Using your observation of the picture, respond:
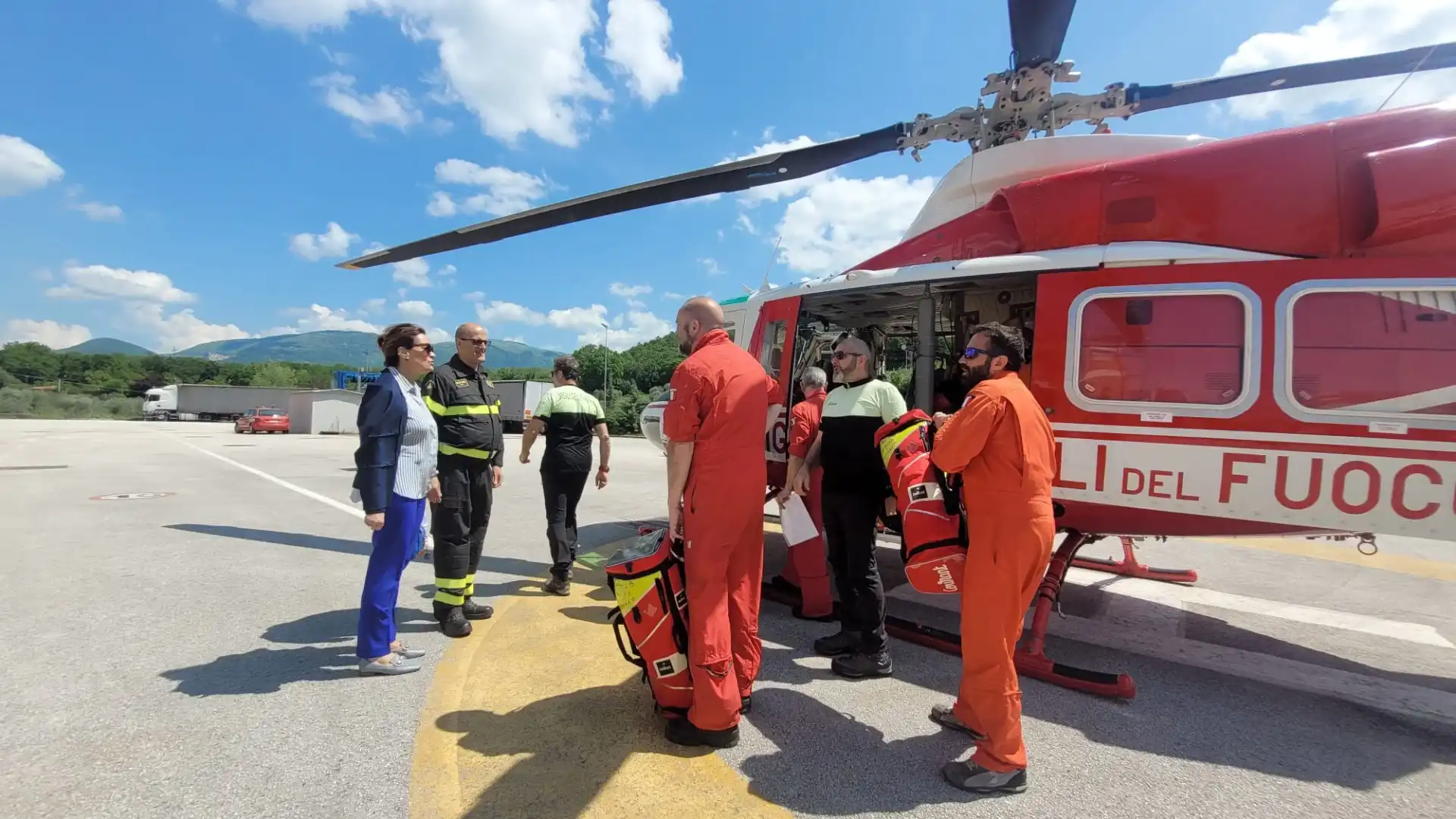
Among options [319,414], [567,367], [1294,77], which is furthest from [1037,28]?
[319,414]

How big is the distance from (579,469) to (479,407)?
109cm

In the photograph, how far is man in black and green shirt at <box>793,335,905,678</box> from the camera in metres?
3.42

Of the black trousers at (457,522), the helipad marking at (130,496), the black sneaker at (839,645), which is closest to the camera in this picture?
the black sneaker at (839,645)

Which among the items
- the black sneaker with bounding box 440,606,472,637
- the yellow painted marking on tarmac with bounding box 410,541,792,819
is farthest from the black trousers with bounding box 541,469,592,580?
the yellow painted marking on tarmac with bounding box 410,541,792,819

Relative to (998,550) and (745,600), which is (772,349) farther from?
(998,550)

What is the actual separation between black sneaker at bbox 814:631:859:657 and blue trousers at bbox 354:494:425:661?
94.0 inches

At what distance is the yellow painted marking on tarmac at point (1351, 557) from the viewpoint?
6.31 m

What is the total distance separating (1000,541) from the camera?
8.19 ft

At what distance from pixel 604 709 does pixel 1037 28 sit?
5.05m

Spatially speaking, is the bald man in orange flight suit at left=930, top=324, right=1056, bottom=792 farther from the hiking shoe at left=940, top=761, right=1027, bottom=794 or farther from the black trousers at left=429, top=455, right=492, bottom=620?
the black trousers at left=429, top=455, right=492, bottom=620

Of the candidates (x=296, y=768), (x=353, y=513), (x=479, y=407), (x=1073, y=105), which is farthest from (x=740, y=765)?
(x=353, y=513)

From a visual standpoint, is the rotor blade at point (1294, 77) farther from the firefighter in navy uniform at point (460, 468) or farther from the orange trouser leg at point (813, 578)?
the firefighter in navy uniform at point (460, 468)

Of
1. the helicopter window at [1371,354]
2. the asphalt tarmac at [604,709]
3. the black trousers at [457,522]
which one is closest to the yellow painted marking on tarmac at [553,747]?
the asphalt tarmac at [604,709]

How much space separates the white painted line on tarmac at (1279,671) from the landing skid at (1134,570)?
1472 mm
